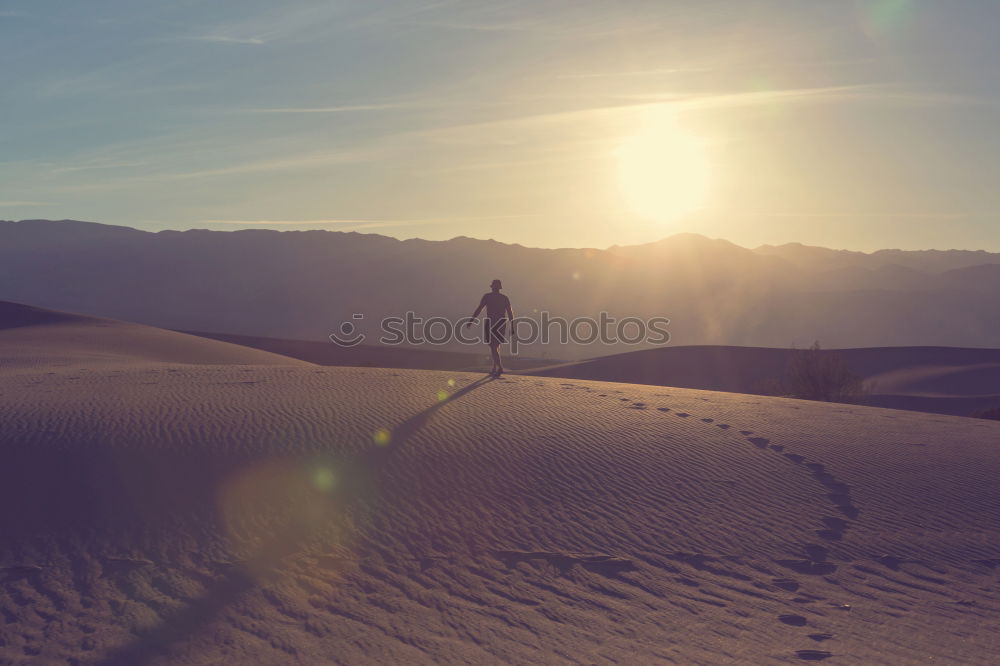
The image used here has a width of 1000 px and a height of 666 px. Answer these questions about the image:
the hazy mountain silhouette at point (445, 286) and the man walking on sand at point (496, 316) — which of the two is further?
the hazy mountain silhouette at point (445, 286)

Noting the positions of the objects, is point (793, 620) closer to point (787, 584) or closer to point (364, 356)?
point (787, 584)

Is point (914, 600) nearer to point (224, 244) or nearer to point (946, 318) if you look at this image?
point (946, 318)

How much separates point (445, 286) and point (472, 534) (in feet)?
364

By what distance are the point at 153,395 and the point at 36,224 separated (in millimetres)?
170751

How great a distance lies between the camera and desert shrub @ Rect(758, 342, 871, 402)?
2483 cm

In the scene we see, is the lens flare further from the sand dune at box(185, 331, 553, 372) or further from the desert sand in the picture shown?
the sand dune at box(185, 331, 553, 372)

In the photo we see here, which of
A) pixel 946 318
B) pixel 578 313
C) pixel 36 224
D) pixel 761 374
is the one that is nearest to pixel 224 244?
pixel 36 224

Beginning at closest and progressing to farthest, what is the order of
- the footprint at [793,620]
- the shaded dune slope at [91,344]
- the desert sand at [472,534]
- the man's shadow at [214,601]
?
the man's shadow at [214,601], the desert sand at [472,534], the footprint at [793,620], the shaded dune slope at [91,344]

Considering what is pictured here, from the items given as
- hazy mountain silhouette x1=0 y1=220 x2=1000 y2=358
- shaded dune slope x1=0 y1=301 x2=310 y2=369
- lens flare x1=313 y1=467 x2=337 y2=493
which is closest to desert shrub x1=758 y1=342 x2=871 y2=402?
shaded dune slope x1=0 y1=301 x2=310 y2=369

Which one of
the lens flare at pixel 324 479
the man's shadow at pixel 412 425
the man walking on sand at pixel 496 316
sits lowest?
the lens flare at pixel 324 479

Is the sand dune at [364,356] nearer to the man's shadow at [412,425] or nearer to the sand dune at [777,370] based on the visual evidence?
the sand dune at [777,370]

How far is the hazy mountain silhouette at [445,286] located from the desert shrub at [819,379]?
64.3m

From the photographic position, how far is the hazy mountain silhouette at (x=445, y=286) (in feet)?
333

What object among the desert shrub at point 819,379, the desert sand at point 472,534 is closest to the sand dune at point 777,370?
the desert shrub at point 819,379
